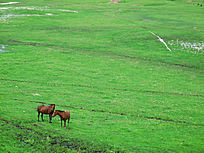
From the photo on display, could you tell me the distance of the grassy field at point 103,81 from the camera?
21.7 metres

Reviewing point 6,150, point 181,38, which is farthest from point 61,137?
point 181,38

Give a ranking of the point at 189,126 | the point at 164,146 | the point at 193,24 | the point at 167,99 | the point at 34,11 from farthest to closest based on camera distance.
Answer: the point at 34,11
the point at 193,24
the point at 167,99
the point at 189,126
the point at 164,146

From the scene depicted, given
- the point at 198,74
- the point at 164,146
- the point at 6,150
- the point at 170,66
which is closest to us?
the point at 6,150

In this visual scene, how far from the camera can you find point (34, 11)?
96.5 m

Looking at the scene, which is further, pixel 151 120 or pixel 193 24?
pixel 193 24

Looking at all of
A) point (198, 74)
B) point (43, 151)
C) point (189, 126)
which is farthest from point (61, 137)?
point (198, 74)

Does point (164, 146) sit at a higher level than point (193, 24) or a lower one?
lower

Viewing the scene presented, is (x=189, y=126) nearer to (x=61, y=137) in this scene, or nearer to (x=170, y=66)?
(x=61, y=137)

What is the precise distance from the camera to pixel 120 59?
53125 millimetres

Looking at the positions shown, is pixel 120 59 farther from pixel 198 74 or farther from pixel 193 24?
pixel 193 24

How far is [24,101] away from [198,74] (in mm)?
29968

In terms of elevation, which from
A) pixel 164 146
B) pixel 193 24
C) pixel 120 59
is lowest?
pixel 164 146

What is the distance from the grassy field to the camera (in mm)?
21672

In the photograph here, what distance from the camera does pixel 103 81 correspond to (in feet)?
133
